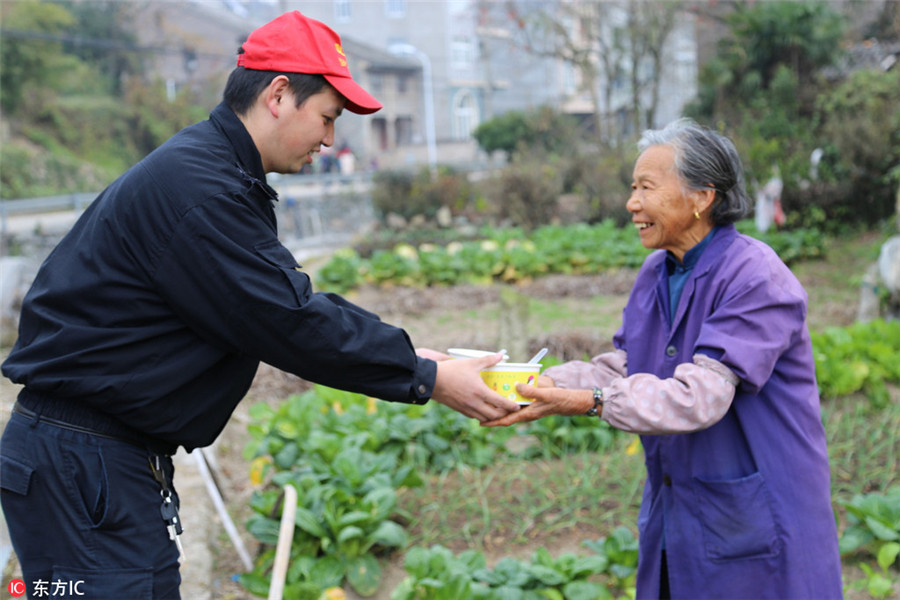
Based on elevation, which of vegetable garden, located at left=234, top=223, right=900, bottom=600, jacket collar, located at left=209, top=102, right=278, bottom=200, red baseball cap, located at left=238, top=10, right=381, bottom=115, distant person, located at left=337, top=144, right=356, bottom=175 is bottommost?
vegetable garden, located at left=234, top=223, right=900, bottom=600

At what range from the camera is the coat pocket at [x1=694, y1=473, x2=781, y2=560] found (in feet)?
7.75

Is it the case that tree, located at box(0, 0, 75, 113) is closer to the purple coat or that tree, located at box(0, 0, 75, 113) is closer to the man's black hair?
the man's black hair

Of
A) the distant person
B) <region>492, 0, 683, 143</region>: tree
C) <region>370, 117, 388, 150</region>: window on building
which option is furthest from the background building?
<region>492, 0, 683, 143</region>: tree

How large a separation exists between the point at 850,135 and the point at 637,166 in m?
12.1

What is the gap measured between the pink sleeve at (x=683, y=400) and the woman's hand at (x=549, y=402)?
0.18 meters

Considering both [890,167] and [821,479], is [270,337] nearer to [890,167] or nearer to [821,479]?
[821,479]

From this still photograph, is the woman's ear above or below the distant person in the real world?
below

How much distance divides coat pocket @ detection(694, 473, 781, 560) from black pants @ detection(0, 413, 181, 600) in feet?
5.23

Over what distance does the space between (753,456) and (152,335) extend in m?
1.72

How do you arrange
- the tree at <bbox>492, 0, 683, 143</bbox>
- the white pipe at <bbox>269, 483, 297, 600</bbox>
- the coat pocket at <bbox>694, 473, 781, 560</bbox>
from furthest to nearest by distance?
the tree at <bbox>492, 0, 683, 143</bbox>
the white pipe at <bbox>269, 483, 297, 600</bbox>
the coat pocket at <bbox>694, 473, 781, 560</bbox>

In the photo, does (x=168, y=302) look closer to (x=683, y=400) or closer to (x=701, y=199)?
(x=683, y=400)

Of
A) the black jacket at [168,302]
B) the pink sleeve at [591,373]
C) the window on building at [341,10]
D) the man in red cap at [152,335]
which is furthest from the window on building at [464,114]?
the black jacket at [168,302]

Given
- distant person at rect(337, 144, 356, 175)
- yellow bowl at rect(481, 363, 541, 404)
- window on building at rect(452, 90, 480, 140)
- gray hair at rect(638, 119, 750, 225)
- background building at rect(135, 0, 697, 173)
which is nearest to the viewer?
gray hair at rect(638, 119, 750, 225)

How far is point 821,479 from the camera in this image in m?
2.40
